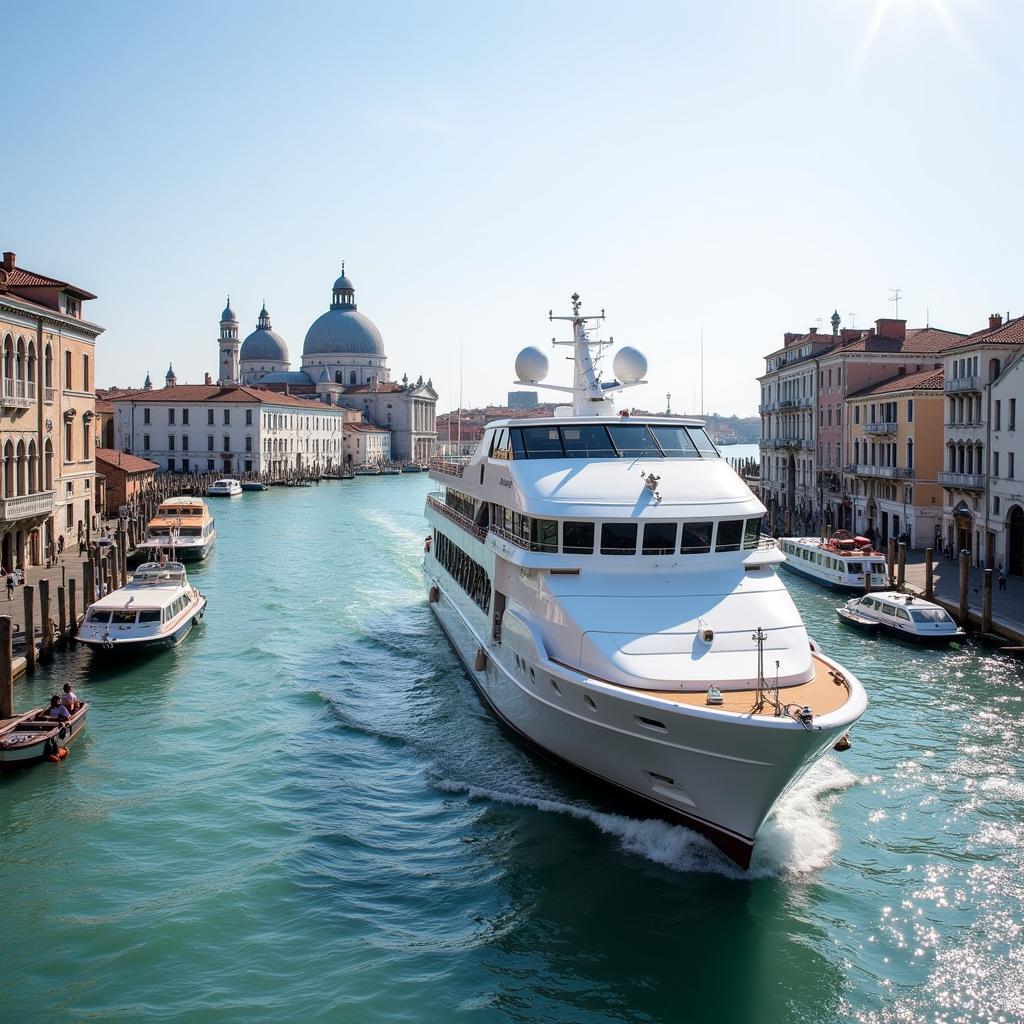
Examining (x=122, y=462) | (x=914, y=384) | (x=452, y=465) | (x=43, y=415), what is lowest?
(x=452, y=465)

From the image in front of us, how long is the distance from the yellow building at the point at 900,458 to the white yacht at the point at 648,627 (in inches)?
982

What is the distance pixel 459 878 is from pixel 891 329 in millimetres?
42609

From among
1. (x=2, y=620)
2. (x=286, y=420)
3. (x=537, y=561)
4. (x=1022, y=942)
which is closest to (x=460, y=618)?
(x=537, y=561)

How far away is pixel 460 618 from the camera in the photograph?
23156 mm

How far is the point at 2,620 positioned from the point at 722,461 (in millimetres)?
13275

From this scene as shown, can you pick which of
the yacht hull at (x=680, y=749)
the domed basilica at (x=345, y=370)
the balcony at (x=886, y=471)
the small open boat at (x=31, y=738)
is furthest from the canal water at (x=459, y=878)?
the domed basilica at (x=345, y=370)

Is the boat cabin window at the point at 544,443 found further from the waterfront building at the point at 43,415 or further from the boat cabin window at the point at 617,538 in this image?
the waterfront building at the point at 43,415

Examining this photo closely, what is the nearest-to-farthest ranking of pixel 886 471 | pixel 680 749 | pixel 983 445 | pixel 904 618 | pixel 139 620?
pixel 680 749
pixel 139 620
pixel 904 618
pixel 983 445
pixel 886 471

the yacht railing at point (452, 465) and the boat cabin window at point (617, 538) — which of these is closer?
the boat cabin window at point (617, 538)

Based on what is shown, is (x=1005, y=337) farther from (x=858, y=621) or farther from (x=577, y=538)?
A: (x=577, y=538)

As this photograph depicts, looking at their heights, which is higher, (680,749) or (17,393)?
(17,393)

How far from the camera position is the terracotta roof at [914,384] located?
40031 mm

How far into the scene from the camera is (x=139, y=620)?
24.1 metres

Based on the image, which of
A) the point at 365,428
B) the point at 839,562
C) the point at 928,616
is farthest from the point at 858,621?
the point at 365,428
